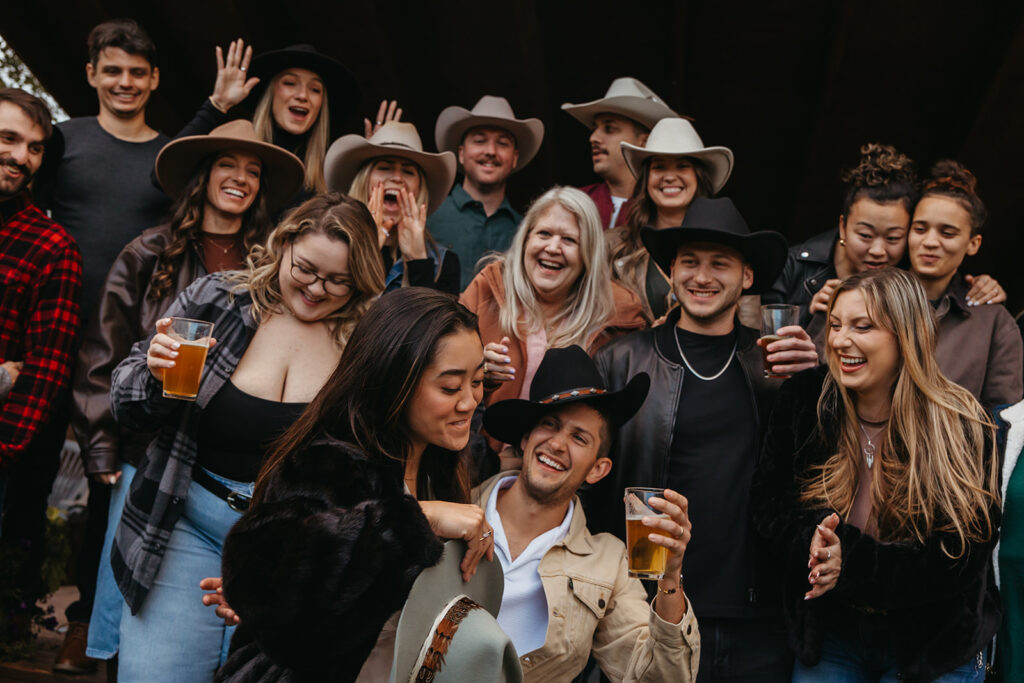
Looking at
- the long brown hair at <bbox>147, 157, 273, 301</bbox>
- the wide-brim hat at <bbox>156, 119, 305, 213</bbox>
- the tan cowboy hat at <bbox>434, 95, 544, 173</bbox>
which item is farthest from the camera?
the tan cowboy hat at <bbox>434, 95, 544, 173</bbox>

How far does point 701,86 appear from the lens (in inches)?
228

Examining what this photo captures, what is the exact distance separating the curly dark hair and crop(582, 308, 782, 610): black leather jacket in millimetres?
1019

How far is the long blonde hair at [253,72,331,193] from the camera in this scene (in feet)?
15.1

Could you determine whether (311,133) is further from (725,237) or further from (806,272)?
(806,272)

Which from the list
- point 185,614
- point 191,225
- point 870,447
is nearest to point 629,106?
point 191,225

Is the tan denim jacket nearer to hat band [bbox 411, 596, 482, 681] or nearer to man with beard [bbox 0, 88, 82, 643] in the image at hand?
hat band [bbox 411, 596, 482, 681]

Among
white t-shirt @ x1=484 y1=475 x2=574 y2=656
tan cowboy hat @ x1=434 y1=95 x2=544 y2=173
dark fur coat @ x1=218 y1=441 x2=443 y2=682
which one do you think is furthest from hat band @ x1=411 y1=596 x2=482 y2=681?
tan cowboy hat @ x1=434 y1=95 x2=544 y2=173

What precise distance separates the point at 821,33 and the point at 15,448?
14.8 ft

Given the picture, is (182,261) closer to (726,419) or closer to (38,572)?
(38,572)

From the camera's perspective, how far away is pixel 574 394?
10.3ft

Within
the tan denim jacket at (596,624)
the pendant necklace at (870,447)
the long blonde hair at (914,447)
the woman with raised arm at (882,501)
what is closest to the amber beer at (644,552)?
the tan denim jacket at (596,624)

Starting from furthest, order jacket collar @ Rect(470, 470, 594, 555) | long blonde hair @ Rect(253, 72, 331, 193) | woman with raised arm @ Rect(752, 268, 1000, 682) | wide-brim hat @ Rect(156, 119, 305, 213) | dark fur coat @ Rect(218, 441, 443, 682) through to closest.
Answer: long blonde hair @ Rect(253, 72, 331, 193), wide-brim hat @ Rect(156, 119, 305, 213), jacket collar @ Rect(470, 470, 594, 555), woman with raised arm @ Rect(752, 268, 1000, 682), dark fur coat @ Rect(218, 441, 443, 682)

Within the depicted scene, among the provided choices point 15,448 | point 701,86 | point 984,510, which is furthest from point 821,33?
point 15,448

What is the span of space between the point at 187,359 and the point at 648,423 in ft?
5.42
